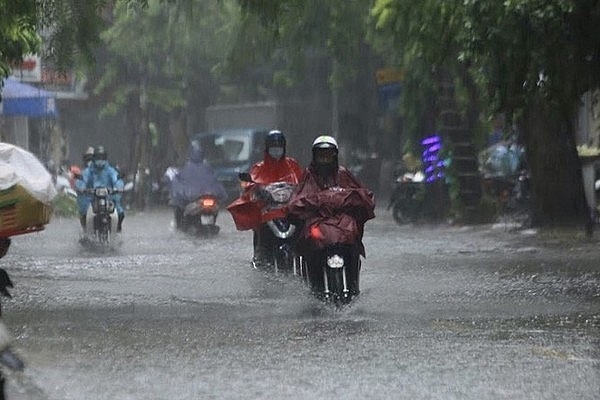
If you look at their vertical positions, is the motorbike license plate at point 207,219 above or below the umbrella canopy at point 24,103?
below

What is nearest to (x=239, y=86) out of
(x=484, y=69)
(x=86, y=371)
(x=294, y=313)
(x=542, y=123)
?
(x=542, y=123)

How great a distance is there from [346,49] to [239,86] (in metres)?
19.8

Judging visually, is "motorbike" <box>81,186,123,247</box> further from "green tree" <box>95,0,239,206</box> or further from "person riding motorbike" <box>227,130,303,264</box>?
"green tree" <box>95,0,239,206</box>

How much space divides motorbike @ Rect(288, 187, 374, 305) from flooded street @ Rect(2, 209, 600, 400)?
0.73ft

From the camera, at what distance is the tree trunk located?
23828 mm

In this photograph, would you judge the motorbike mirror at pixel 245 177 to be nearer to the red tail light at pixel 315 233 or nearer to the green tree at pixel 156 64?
the red tail light at pixel 315 233

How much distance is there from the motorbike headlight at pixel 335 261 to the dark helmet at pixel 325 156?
1.02 metres

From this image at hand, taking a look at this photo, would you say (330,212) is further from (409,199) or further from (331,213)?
(409,199)

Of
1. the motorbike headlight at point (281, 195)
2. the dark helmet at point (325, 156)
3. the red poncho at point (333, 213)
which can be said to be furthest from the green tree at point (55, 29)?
the red poncho at point (333, 213)

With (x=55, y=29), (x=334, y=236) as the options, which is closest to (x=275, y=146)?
(x=55, y=29)

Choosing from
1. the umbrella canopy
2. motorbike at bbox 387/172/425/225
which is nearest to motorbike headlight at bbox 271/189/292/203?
motorbike at bbox 387/172/425/225

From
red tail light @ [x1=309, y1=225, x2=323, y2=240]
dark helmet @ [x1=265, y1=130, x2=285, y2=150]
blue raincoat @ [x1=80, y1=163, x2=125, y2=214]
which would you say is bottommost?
red tail light @ [x1=309, y1=225, x2=323, y2=240]

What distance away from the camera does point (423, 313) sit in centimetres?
1273

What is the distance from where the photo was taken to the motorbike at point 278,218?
1609 cm
